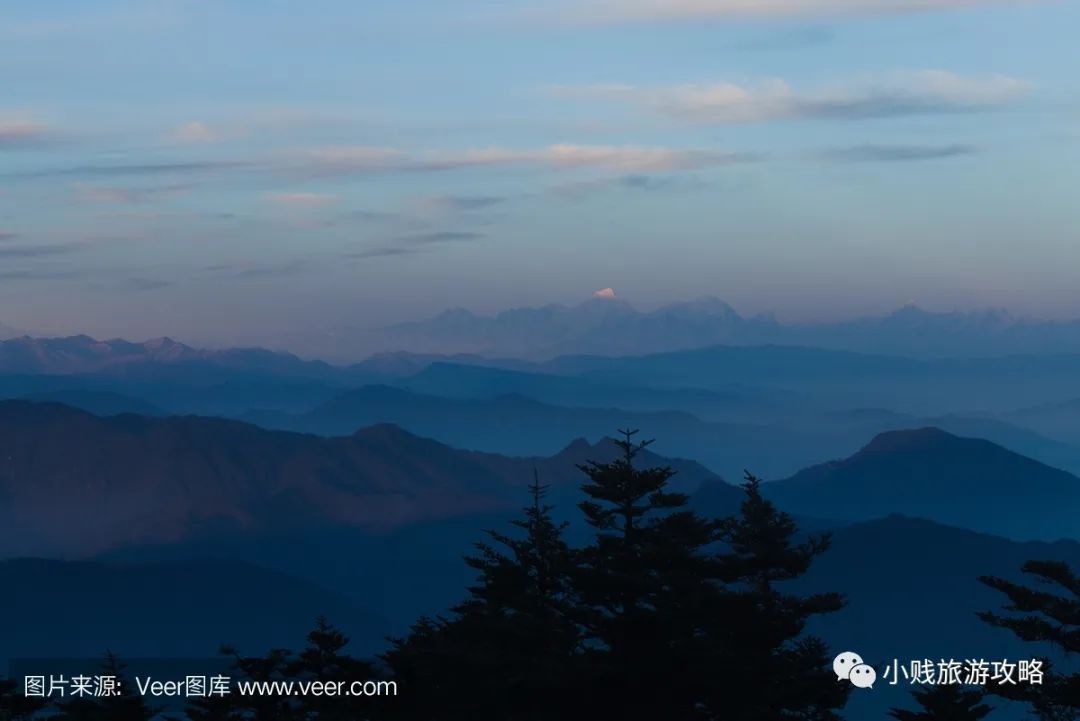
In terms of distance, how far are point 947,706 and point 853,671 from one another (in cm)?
287

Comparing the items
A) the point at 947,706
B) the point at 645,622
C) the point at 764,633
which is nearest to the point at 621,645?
the point at 645,622

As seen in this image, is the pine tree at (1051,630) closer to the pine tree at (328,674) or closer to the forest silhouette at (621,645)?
the forest silhouette at (621,645)

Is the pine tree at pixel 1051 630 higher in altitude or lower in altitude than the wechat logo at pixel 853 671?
higher

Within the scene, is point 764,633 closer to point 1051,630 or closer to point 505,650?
point 1051,630

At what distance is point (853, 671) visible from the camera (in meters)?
38.2

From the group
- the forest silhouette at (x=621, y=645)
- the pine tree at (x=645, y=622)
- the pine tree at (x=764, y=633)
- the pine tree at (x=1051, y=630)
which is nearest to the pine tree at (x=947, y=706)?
the forest silhouette at (x=621, y=645)

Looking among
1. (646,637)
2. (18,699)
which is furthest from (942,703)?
(18,699)

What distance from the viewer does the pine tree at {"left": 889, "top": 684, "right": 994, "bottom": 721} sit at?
3616 centimetres

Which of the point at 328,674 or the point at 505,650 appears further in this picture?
the point at 328,674

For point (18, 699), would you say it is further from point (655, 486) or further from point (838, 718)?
point (838, 718)

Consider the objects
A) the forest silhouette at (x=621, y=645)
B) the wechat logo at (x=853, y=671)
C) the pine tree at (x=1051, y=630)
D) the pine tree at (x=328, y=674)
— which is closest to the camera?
the pine tree at (x=1051, y=630)

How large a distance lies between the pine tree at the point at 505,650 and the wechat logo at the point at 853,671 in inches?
369

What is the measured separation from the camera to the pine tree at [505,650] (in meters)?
31.3

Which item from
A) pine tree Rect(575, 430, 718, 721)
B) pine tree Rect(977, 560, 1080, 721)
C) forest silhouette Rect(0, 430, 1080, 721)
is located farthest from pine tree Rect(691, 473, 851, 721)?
pine tree Rect(977, 560, 1080, 721)
